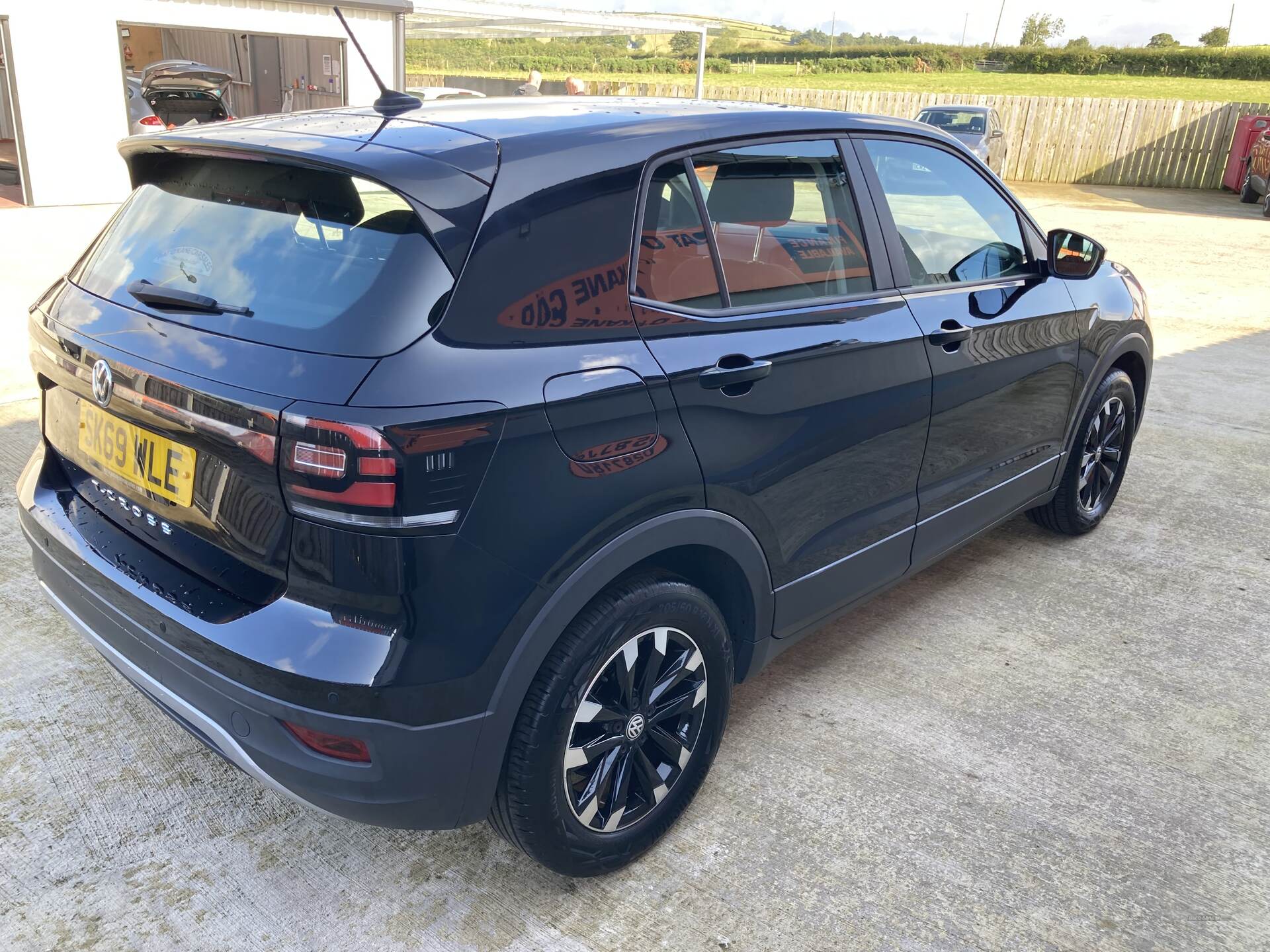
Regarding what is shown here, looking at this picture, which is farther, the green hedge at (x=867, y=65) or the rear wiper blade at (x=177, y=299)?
the green hedge at (x=867, y=65)

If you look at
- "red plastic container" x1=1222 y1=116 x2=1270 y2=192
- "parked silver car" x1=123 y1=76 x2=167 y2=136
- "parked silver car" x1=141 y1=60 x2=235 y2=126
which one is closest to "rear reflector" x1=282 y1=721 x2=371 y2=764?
"parked silver car" x1=123 y1=76 x2=167 y2=136

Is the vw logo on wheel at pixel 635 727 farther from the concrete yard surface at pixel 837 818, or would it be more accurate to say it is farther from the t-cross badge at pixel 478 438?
the concrete yard surface at pixel 837 818

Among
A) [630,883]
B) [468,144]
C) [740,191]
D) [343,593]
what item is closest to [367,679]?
[343,593]

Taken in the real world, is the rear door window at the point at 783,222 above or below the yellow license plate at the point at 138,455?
above

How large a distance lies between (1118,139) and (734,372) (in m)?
23.8

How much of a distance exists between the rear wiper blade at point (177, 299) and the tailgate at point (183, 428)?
1.9 inches

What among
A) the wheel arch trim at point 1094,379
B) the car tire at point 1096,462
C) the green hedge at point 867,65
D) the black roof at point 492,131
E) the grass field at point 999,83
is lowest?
the car tire at point 1096,462

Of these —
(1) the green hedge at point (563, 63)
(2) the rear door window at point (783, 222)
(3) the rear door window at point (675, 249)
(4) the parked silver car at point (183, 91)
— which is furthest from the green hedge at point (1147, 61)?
(3) the rear door window at point (675, 249)

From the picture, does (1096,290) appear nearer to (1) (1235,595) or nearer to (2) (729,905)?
(1) (1235,595)

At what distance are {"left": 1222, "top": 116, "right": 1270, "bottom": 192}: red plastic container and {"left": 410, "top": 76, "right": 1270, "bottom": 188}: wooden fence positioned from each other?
75cm

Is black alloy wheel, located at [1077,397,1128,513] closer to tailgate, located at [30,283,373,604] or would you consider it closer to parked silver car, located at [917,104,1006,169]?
tailgate, located at [30,283,373,604]

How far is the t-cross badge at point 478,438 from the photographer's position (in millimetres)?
1901

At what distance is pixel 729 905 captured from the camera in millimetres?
2361

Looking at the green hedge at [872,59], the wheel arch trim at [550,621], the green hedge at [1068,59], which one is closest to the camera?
the wheel arch trim at [550,621]
